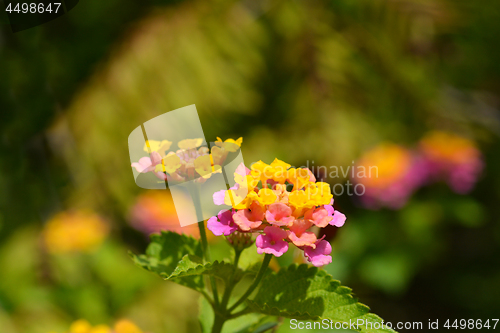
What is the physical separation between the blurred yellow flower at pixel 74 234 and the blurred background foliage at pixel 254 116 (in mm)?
53

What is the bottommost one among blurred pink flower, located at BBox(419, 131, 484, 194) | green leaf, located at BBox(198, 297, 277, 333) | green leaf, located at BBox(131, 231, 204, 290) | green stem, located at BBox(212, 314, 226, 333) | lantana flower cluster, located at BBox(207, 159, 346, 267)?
blurred pink flower, located at BBox(419, 131, 484, 194)

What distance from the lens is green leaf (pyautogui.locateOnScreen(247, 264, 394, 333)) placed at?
0.28m

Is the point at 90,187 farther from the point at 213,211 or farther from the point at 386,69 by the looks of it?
the point at 386,69

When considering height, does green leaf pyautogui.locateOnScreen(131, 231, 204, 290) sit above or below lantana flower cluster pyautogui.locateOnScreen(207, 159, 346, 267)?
below

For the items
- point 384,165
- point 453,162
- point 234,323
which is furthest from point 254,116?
point 234,323

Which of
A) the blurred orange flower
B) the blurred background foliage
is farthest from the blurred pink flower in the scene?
the blurred orange flower

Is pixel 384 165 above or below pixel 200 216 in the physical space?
below

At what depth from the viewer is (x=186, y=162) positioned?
318mm

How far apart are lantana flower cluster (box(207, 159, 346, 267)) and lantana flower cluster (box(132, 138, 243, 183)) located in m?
0.03

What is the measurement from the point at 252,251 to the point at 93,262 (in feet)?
2.89

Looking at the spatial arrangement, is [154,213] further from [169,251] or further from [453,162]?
[453,162]

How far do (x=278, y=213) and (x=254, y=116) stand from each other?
131cm

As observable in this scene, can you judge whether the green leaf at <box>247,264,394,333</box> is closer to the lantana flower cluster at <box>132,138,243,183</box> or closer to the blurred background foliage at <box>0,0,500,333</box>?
the lantana flower cluster at <box>132,138,243,183</box>

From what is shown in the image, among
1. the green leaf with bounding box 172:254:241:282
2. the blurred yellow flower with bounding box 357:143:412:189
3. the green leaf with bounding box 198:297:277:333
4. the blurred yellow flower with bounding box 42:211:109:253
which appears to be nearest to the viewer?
the green leaf with bounding box 172:254:241:282
